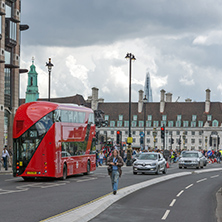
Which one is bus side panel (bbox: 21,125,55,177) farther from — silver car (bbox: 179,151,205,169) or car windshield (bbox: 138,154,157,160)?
silver car (bbox: 179,151,205,169)

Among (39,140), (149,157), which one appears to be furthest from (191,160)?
(39,140)

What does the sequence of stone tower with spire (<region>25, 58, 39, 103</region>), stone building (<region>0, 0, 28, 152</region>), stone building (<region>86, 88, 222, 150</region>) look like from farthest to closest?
stone building (<region>86, 88, 222, 150</region>)
stone tower with spire (<region>25, 58, 39, 103</region>)
stone building (<region>0, 0, 28, 152</region>)

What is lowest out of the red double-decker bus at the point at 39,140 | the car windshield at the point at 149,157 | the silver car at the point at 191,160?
the silver car at the point at 191,160

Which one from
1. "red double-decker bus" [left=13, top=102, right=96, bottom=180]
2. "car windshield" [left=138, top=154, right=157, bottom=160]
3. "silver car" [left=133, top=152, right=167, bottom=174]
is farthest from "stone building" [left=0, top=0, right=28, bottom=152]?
"red double-decker bus" [left=13, top=102, right=96, bottom=180]

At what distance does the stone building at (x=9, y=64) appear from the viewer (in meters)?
52.3

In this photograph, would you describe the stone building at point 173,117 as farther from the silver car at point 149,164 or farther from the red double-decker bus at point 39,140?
the red double-decker bus at point 39,140

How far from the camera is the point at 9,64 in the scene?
181ft

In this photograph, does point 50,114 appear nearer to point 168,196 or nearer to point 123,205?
point 168,196

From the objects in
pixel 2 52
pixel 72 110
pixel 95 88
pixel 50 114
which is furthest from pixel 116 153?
pixel 95 88

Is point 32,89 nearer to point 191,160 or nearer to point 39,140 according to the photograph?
point 191,160

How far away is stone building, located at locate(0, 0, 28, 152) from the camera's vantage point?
52.3 m

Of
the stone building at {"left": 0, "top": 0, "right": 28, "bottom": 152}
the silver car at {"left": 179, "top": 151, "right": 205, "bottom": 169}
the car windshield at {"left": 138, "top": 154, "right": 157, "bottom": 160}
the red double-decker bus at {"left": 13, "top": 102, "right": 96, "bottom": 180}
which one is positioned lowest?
the silver car at {"left": 179, "top": 151, "right": 205, "bottom": 169}

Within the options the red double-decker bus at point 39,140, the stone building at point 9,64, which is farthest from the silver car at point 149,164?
the stone building at point 9,64

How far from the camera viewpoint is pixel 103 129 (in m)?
156
